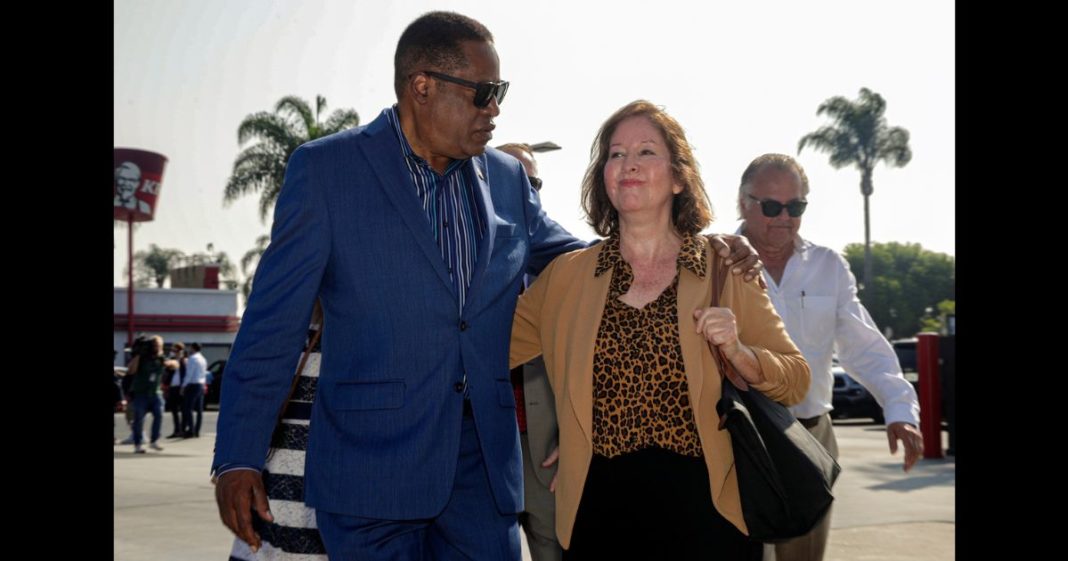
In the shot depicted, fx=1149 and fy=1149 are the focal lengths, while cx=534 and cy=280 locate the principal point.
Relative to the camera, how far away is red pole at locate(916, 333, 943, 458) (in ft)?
52.6

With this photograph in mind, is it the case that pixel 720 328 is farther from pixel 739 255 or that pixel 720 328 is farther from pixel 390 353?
pixel 390 353

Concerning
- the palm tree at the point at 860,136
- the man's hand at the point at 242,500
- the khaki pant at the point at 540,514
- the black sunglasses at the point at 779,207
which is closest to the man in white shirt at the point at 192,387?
the black sunglasses at the point at 779,207

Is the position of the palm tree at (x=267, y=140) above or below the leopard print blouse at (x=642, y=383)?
above

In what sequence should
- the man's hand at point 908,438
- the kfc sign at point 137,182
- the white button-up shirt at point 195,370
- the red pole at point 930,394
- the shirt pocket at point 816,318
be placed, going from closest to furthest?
the man's hand at point 908,438 → the shirt pocket at point 816,318 → the red pole at point 930,394 → the white button-up shirt at point 195,370 → the kfc sign at point 137,182

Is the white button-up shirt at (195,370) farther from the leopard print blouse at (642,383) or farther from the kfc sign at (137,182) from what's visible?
the kfc sign at (137,182)

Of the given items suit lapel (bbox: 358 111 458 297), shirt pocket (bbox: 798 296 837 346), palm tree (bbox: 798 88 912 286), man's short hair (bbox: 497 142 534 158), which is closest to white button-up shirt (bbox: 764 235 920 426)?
shirt pocket (bbox: 798 296 837 346)

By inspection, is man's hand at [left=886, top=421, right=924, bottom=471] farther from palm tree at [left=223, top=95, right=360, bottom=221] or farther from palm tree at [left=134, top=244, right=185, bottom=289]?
palm tree at [left=134, top=244, right=185, bottom=289]

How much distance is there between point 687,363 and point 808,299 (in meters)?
1.84

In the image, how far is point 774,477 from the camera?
3.00 m

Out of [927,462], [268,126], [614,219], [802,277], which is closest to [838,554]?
[802,277]

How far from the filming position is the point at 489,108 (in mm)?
3359

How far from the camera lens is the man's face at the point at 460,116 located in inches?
131

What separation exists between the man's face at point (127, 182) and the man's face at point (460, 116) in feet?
195
